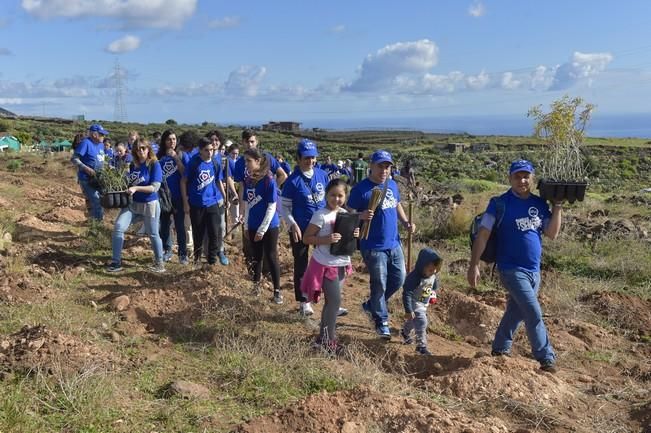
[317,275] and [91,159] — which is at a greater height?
[91,159]

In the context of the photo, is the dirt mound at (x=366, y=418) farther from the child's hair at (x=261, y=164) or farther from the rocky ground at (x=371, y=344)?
the child's hair at (x=261, y=164)

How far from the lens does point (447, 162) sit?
3988 centimetres

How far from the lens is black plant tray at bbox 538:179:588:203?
4.79 m

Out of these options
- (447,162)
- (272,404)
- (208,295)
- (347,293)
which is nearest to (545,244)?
(347,293)

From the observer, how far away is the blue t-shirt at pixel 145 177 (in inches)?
275

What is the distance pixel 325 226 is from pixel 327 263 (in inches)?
11.5

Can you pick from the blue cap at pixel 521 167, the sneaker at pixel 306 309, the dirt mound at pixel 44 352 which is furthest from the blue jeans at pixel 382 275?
the dirt mound at pixel 44 352

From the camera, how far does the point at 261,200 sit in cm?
606

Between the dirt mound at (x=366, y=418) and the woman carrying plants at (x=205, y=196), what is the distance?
12.3ft

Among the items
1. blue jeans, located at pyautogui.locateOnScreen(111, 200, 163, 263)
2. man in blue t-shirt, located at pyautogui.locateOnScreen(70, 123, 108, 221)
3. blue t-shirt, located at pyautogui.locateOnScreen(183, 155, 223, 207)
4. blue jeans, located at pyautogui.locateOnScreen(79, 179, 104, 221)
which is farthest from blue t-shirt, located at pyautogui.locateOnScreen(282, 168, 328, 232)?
blue jeans, located at pyautogui.locateOnScreen(79, 179, 104, 221)

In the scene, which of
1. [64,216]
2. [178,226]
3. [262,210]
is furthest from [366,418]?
[64,216]

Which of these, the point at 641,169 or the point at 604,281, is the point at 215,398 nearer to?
the point at 604,281

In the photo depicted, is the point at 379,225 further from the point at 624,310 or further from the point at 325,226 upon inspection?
the point at 624,310

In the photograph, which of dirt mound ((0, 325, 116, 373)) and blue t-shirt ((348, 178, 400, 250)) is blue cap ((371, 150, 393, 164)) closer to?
blue t-shirt ((348, 178, 400, 250))
